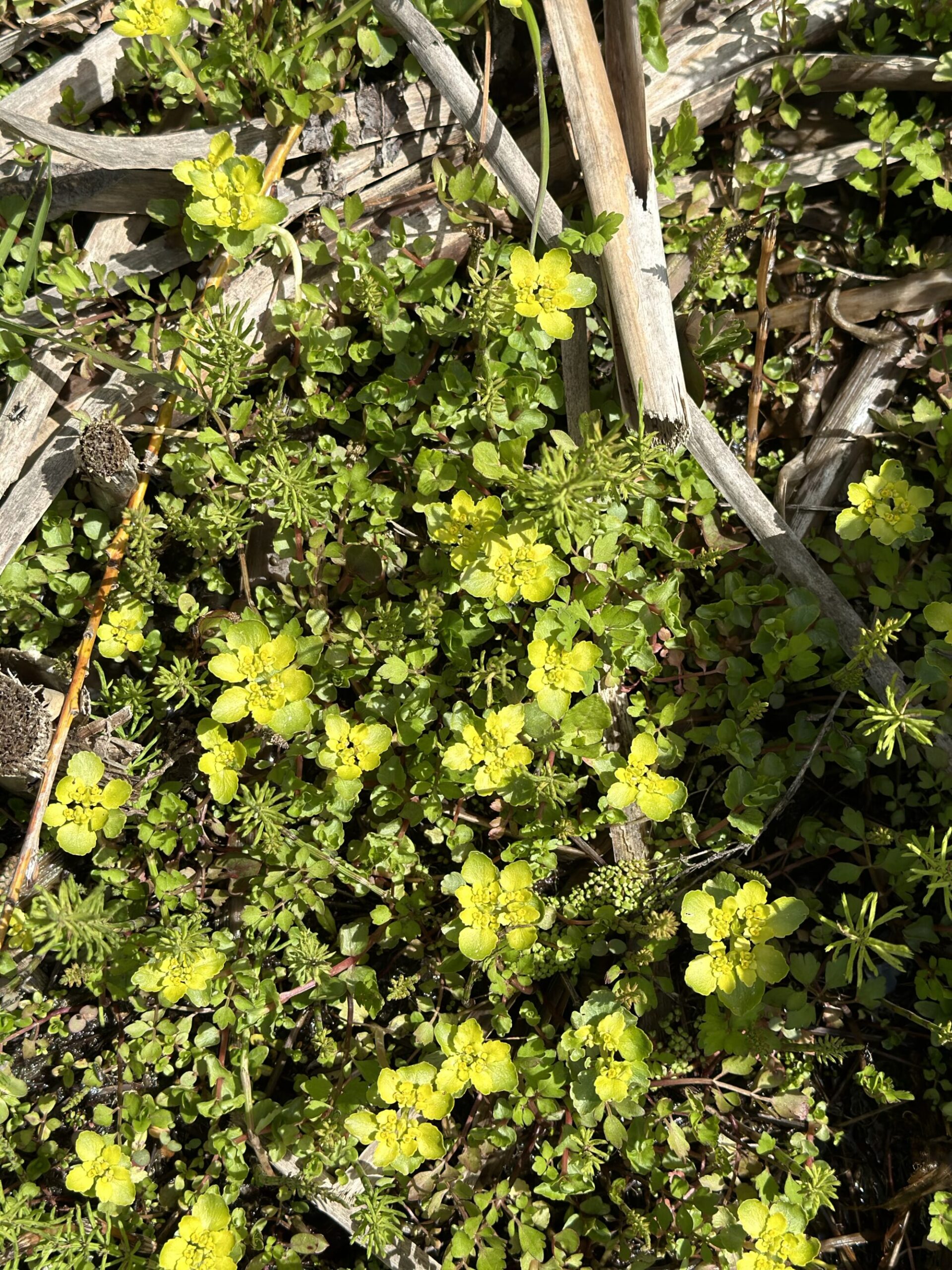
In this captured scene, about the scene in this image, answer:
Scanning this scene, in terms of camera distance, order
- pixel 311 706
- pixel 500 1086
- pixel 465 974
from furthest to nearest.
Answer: pixel 465 974 < pixel 311 706 < pixel 500 1086

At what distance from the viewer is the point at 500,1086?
9.30 feet

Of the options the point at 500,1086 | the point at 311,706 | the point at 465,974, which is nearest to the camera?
the point at 500,1086

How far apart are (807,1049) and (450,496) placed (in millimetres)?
2200

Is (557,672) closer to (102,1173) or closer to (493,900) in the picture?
(493,900)

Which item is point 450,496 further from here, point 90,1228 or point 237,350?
point 90,1228

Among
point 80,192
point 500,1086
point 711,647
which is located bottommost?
point 500,1086

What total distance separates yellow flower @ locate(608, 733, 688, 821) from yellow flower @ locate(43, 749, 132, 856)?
1.57 metres

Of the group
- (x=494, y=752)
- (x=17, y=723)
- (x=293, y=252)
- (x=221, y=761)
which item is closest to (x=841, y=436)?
(x=494, y=752)

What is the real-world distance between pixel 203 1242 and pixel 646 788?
6.20 ft

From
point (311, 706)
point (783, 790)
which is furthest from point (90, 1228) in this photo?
point (783, 790)

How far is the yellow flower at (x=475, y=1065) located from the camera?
2.80m

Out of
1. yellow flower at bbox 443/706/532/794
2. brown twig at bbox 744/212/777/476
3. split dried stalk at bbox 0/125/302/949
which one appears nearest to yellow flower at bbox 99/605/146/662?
split dried stalk at bbox 0/125/302/949

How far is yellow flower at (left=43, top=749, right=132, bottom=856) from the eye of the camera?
117 inches

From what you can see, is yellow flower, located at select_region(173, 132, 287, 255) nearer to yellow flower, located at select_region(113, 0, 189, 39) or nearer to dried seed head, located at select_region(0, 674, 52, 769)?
yellow flower, located at select_region(113, 0, 189, 39)
